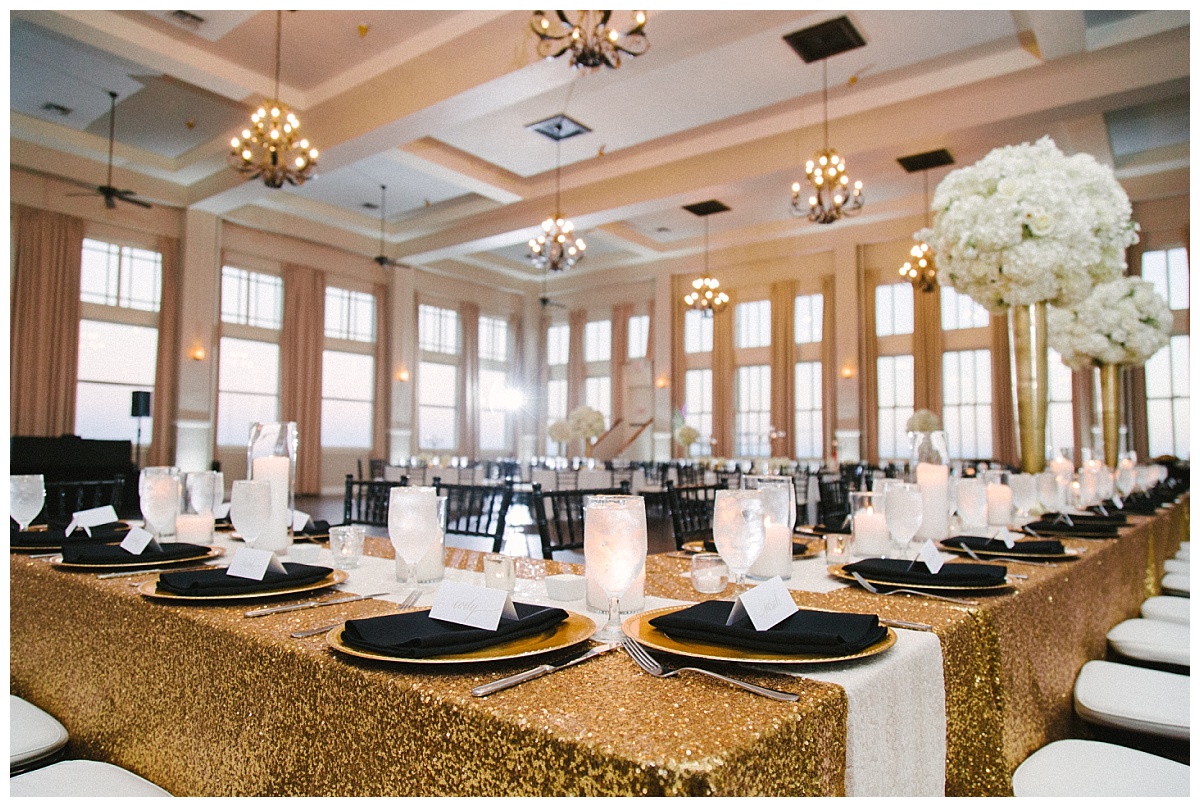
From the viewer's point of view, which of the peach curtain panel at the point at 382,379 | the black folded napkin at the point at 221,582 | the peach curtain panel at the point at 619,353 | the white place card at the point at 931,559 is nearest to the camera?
the black folded napkin at the point at 221,582

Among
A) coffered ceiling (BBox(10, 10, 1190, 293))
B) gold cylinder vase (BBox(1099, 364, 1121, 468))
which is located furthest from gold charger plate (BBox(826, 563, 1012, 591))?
coffered ceiling (BBox(10, 10, 1190, 293))

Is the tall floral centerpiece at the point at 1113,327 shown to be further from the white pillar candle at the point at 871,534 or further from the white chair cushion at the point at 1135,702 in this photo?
the white pillar candle at the point at 871,534

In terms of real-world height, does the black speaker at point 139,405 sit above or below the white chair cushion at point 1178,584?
above

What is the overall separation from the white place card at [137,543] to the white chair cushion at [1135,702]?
214 centimetres

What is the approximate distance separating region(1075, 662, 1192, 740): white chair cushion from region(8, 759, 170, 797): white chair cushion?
189 cm

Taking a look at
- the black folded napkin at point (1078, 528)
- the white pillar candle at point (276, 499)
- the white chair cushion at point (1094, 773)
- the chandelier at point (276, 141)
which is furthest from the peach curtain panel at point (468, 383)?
the white chair cushion at point (1094, 773)

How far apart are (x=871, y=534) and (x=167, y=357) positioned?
497 inches

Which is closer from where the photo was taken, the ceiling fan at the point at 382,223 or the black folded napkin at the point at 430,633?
the black folded napkin at the point at 430,633

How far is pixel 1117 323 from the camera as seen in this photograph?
4.21 metres

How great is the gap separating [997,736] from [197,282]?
13.1 meters

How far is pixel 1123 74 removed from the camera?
7258 mm

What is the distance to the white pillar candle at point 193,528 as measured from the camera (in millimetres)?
2035

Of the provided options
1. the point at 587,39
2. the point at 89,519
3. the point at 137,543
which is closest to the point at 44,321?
the point at 587,39

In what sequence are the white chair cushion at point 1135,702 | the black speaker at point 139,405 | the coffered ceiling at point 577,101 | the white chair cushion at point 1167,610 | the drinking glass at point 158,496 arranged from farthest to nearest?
the black speaker at point 139,405
the coffered ceiling at point 577,101
the white chair cushion at point 1167,610
the drinking glass at point 158,496
the white chair cushion at point 1135,702
